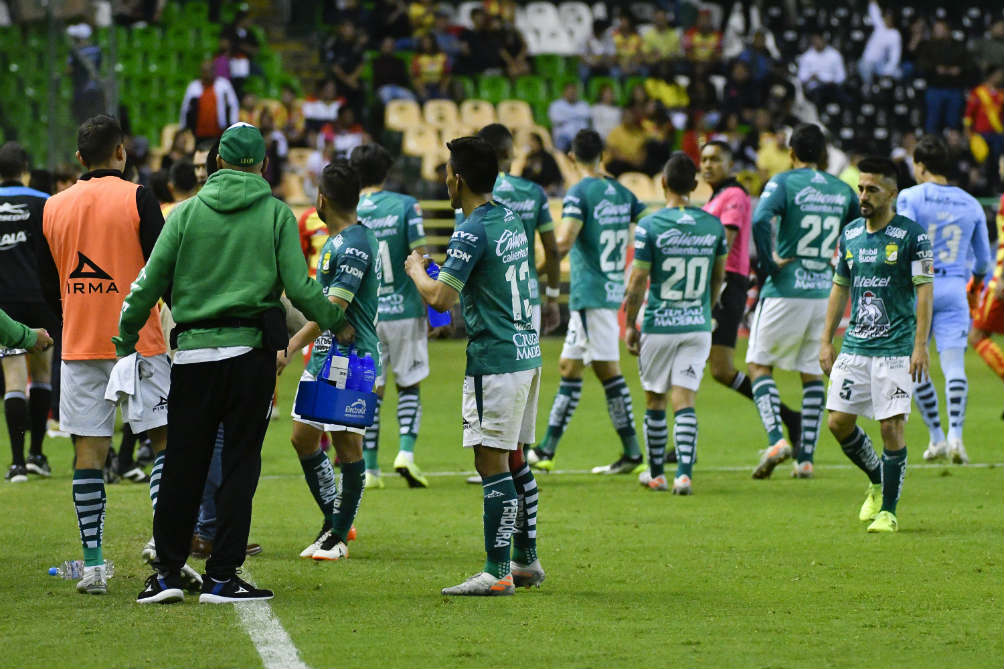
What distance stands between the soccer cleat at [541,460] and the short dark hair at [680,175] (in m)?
2.51

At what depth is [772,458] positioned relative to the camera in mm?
11289

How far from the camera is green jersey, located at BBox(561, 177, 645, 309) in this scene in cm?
1170

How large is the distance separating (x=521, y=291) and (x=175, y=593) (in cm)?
206

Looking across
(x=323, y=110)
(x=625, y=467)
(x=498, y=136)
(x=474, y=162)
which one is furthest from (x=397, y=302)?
(x=323, y=110)

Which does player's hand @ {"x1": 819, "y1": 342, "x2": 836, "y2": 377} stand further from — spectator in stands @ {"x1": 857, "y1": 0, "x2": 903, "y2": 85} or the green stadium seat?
spectator in stands @ {"x1": 857, "y1": 0, "x2": 903, "y2": 85}

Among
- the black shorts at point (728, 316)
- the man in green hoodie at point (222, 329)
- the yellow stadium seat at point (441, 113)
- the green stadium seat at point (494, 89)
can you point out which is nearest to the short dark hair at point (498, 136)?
the black shorts at point (728, 316)

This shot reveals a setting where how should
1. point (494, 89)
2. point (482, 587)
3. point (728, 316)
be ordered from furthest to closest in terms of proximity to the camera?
1. point (494, 89)
2. point (728, 316)
3. point (482, 587)

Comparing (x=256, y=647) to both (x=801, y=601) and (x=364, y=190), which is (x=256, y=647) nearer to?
(x=801, y=601)

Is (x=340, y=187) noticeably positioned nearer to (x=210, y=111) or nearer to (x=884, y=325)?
(x=884, y=325)

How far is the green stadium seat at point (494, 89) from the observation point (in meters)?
28.6

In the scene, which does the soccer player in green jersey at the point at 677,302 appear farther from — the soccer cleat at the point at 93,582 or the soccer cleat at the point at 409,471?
the soccer cleat at the point at 93,582

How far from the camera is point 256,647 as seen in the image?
6055 mm

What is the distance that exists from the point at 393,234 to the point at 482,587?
13.5ft

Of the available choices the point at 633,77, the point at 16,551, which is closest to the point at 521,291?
the point at 16,551
